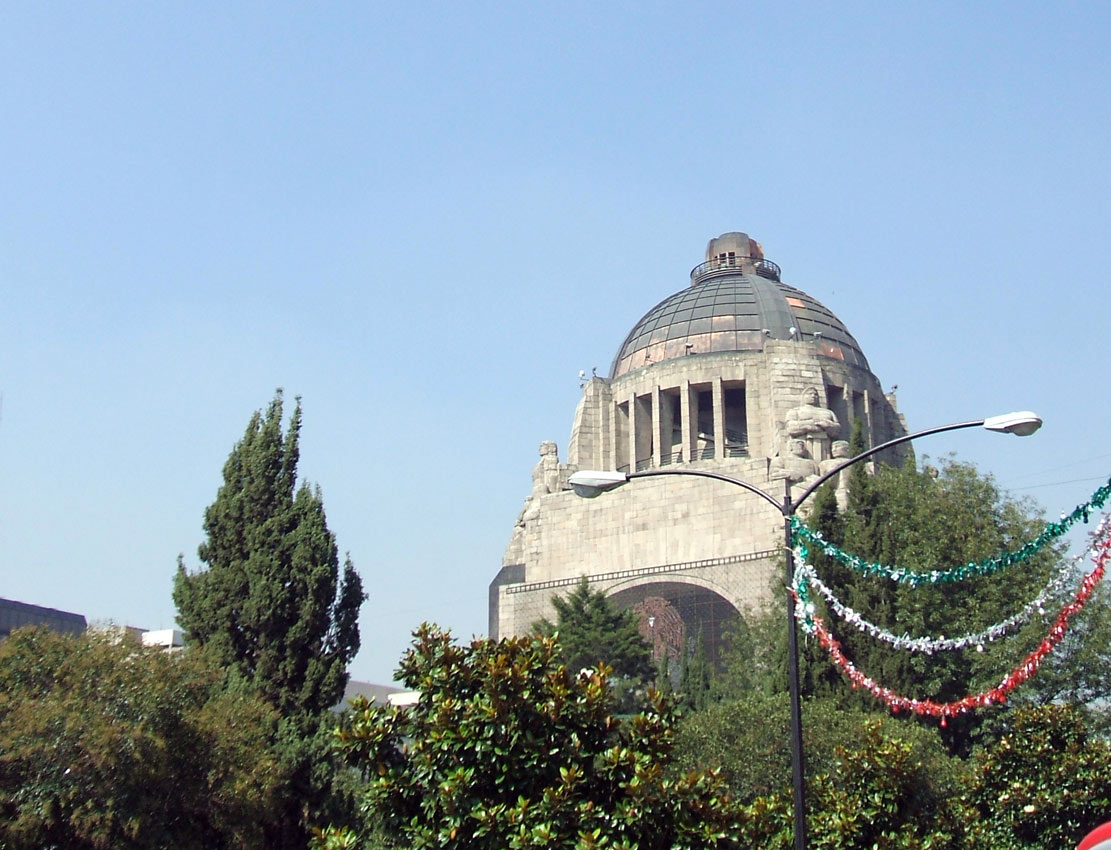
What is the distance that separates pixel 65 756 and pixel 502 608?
2834cm

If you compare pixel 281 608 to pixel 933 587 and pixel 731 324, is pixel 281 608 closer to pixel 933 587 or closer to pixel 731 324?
pixel 933 587

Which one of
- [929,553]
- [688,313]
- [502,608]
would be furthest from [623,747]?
→ [688,313]

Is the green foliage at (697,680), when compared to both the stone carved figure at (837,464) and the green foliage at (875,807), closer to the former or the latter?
the stone carved figure at (837,464)

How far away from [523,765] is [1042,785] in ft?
32.7

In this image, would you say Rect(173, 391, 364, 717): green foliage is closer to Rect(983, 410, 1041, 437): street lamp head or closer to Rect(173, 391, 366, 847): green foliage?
Rect(173, 391, 366, 847): green foliage

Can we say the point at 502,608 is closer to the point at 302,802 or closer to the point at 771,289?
the point at 771,289

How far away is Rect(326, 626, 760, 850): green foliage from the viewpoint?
13.7 meters

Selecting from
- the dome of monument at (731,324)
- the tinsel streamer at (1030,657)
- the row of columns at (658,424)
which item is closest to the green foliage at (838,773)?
the tinsel streamer at (1030,657)

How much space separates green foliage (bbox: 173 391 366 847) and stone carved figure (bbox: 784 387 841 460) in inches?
914

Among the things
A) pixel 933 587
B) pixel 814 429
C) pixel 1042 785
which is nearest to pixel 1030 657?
pixel 1042 785

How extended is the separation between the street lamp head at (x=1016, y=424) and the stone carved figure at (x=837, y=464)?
87.4ft

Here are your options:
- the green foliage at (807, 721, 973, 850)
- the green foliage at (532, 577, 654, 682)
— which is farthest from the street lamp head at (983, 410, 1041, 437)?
the green foliage at (532, 577, 654, 682)

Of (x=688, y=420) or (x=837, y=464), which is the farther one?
(x=688, y=420)

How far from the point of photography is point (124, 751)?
19.5 metres
